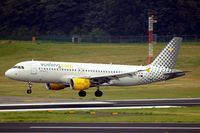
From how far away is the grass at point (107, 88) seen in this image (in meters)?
47.2

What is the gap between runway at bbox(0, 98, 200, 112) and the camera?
55.0 m

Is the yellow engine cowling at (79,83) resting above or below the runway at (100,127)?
below

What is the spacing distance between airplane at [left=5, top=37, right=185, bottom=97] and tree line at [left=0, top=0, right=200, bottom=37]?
230ft

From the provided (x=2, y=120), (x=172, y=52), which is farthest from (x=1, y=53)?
(x=2, y=120)

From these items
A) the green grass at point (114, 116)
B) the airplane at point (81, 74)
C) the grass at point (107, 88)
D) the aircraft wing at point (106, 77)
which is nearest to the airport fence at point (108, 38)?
the grass at point (107, 88)

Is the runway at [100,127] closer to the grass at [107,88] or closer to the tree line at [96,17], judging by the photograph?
the grass at [107,88]

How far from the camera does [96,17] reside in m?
151

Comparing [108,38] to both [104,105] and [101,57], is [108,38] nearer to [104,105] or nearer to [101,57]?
[101,57]

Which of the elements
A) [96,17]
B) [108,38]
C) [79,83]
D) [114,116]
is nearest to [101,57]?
[108,38]

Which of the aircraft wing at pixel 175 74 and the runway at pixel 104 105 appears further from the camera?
the aircraft wing at pixel 175 74

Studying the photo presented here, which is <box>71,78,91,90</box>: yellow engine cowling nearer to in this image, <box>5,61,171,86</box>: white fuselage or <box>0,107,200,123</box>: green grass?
<box>5,61,171,86</box>: white fuselage

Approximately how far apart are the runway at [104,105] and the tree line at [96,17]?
264 ft

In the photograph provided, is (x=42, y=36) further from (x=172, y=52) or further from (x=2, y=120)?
(x=2, y=120)

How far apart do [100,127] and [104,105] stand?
16850 mm
